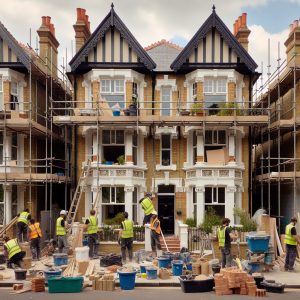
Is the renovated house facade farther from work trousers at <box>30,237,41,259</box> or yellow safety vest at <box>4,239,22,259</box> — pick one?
yellow safety vest at <box>4,239,22,259</box>

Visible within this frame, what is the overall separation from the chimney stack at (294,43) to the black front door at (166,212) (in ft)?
29.9

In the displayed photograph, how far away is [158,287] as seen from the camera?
47.5 ft

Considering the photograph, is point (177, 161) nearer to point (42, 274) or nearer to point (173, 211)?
point (173, 211)

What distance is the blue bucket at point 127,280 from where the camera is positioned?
45.5 feet

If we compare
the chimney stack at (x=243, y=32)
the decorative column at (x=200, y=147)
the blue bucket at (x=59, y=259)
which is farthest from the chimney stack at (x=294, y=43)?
the blue bucket at (x=59, y=259)

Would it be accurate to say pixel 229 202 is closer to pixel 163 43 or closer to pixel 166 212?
pixel 166 212

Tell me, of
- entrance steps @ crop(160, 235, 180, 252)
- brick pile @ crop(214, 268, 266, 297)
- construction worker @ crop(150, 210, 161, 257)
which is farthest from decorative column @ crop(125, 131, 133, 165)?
brick pile @ crop(214, 268, 266, 297)

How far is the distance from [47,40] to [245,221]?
14.2 m

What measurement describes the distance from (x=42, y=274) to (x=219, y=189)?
11138mm

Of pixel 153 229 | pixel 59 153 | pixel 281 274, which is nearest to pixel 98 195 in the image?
pixel 153 229

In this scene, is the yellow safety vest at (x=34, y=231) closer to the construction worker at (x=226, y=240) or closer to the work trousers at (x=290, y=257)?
the construction worker at (x=226, y=240)

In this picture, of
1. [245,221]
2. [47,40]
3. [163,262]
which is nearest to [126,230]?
[163,262]

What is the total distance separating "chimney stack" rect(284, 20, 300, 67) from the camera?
73.2 ft

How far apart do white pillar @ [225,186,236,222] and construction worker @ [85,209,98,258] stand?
707 cm
